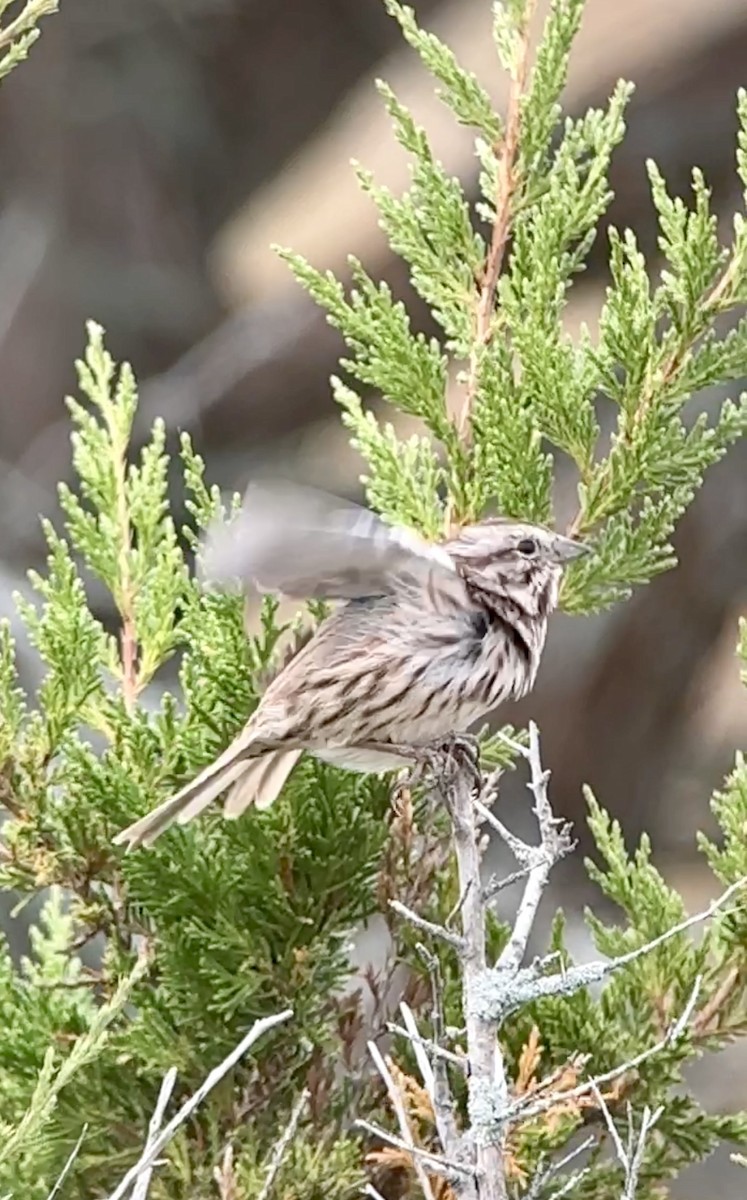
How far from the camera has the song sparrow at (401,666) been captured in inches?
30.5

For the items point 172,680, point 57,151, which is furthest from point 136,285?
point 172,680

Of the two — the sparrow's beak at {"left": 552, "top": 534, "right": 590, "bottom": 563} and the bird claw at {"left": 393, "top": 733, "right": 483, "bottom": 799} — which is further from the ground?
the sparrow's beak at {"left": 552, "top": 534, "right": 590, "bottom": 563}

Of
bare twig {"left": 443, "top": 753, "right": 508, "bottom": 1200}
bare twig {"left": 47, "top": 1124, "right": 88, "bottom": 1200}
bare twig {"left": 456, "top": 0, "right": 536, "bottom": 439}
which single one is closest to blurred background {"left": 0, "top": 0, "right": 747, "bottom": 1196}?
bare twig {"left": 456, "top": 0, "right": 536, "bottom": 439}

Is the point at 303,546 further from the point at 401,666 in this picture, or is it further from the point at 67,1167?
the point at 67,1167

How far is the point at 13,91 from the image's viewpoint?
104 inches

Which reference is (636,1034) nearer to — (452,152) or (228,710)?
(228,710)

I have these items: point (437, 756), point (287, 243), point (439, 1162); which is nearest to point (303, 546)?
point (437, 756)

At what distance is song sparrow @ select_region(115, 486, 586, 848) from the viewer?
77cm

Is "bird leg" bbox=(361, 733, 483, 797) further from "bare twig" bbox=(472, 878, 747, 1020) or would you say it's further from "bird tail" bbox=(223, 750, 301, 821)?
"bare twig" bbox=(472, 878, 747, 1020)

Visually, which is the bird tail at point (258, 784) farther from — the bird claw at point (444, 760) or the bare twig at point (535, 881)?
the bare twig at point (535, 881)

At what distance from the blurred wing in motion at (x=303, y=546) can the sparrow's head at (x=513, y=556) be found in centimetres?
7

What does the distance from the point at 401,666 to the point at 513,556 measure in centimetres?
8

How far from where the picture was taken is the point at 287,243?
2.65 meters

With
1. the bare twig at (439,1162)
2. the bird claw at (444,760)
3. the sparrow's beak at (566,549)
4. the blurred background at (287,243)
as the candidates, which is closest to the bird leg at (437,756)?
the bird claw at (444,760)
